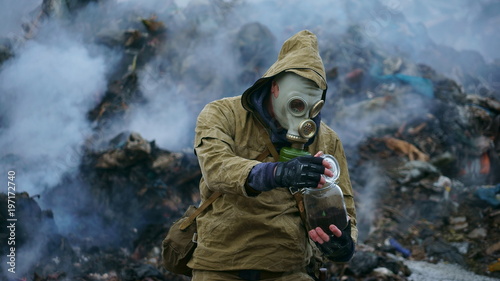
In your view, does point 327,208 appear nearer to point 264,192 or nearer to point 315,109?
point 264,192

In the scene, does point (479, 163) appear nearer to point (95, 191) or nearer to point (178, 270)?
point (95, 191)

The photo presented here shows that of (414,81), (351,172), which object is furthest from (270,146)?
(414,81)

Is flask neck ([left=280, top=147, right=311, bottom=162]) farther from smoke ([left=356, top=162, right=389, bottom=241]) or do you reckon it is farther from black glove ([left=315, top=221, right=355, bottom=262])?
smoke ([left=356, top=162, right=389, bottom=241])

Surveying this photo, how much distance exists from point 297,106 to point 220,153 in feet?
1.43

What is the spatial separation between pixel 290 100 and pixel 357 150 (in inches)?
261

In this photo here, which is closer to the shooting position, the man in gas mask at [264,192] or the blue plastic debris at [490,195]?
the man in gas mask at [264,192]

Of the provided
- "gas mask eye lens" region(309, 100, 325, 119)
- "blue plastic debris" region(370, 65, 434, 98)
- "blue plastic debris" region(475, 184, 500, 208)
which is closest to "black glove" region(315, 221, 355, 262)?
"gas mask eye lens" region(309, 100, 325, 119)

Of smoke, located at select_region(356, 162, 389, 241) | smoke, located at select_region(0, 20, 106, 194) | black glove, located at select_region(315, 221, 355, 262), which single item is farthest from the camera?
smoke, located at select_region(356, 162, 389, 241)

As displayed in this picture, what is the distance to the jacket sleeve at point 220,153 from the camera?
5.99ft

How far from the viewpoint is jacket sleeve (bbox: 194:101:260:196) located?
1827mm

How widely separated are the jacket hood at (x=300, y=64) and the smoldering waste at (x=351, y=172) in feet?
10.2

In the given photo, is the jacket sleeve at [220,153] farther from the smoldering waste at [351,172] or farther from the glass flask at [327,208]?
the smoldering waste at [351,172]

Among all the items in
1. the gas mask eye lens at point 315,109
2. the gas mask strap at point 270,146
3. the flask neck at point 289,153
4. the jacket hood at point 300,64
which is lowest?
the flask neck at point 289,153

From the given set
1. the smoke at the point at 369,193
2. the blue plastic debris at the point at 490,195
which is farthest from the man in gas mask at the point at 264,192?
the blue plastic debris at the point at 490,195
